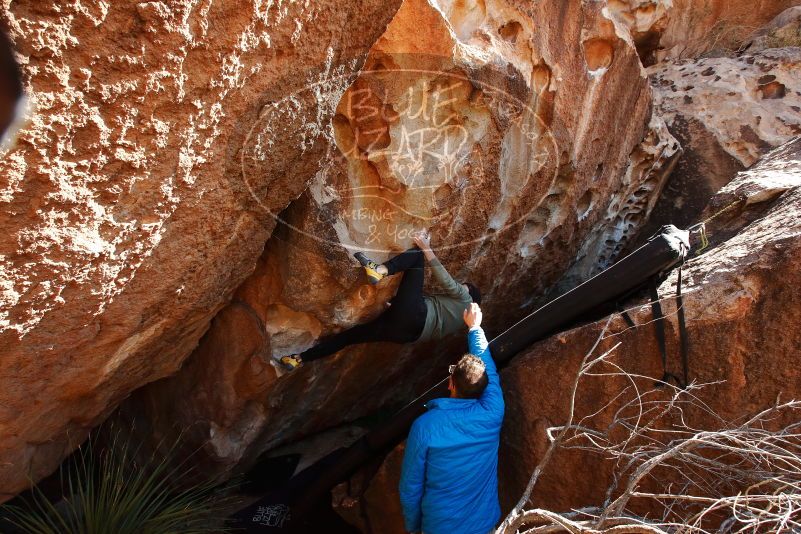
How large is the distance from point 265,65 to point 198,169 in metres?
0.42

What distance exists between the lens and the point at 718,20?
216 inches

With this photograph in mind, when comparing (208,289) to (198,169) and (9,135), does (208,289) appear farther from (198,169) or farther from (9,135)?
(9,135)

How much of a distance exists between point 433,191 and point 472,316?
0.65 m

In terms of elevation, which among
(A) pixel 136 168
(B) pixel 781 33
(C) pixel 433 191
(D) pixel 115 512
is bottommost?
(D) pixel 115 512

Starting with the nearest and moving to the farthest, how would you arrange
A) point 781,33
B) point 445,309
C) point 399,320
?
point 399,320 < point 445,309 < point 781,33

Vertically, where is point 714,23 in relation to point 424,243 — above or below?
above

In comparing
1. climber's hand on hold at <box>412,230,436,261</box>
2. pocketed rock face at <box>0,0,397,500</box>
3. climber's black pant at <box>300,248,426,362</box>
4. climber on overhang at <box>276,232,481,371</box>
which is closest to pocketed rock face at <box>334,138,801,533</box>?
climber on overhang at <box>276,232,481,371</box>

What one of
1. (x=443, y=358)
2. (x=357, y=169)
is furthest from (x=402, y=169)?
(x=443, y=358)

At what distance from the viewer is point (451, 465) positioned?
2420 millimetres

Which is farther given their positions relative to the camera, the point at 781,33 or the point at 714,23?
the point at 714,23

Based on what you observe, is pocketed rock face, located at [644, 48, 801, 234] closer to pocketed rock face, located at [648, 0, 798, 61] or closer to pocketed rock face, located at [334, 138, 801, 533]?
pocketed rock face, located at [334, 138, 801, 533]

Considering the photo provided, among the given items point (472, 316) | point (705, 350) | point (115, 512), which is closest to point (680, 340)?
point (705, 350)

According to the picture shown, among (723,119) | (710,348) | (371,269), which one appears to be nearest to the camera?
(710,348)

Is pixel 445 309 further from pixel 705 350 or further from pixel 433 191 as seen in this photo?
pixel 705 350
